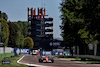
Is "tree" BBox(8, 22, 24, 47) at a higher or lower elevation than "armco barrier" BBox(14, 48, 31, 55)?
higher

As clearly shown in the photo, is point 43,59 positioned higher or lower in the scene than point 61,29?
lower

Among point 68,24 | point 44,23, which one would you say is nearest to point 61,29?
point 68,24

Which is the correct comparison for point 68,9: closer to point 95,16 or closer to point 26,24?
point 95,16

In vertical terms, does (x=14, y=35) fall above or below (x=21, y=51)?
above

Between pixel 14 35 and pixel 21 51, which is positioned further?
pixel 14 35

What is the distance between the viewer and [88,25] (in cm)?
3703

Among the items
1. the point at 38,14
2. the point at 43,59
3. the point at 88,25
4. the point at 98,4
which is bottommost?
the point at 43,59

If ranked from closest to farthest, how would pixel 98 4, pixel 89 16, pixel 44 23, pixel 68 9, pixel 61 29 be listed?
1. pixel 98 4
2. pixel 89 16
3. pixel 68 9
4. pixel 61 29
5. pixel 44 23

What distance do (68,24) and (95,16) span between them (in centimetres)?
2044

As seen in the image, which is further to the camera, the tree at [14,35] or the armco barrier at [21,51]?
the tree at [14,35]

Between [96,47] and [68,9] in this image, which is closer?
[68,9]

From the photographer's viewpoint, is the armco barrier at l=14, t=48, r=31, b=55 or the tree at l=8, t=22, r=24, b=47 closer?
the armco barrier at l=14, t=48, r=31, b=55

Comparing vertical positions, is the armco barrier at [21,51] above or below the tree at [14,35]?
below

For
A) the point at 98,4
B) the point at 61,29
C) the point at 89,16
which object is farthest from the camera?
the point at 61,29
